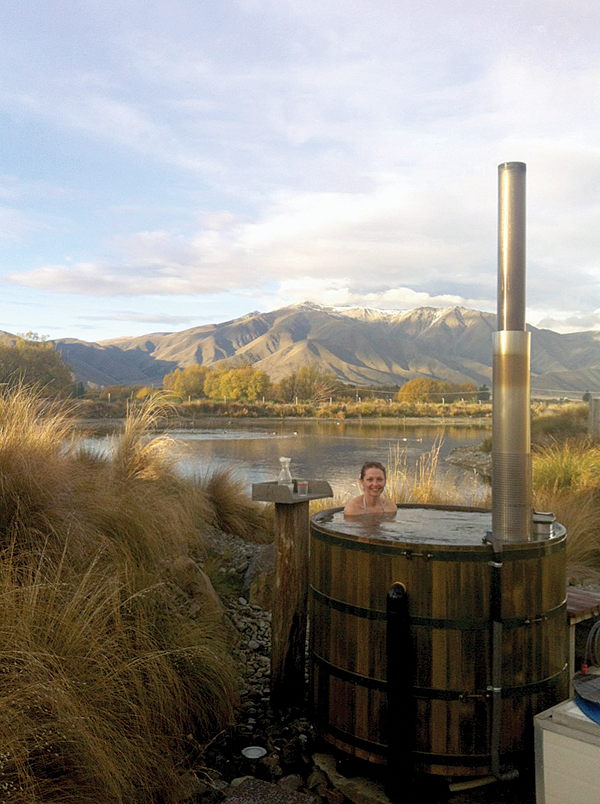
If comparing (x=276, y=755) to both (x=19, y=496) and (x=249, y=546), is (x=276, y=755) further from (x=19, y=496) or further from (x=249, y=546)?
(x=249, y=546)

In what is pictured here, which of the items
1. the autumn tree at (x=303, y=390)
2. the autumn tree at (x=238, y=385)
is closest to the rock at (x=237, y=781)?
the autumn tree at (x=303, y=390)

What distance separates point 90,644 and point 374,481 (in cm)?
184

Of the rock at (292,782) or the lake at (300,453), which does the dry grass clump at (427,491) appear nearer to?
the lake at (300,453)

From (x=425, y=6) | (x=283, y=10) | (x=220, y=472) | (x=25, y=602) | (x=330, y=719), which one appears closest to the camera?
(x=25, y=602)

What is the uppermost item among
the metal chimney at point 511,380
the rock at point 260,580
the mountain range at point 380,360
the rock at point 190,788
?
the mountain range at point 380,360

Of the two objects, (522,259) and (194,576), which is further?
(194,576)

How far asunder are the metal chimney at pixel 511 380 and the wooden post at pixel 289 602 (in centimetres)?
122

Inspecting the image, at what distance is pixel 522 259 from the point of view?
2799 mm

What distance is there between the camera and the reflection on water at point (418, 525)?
10.2 ft

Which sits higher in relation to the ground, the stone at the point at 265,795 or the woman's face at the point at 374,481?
the woman's face at the point at 374,481

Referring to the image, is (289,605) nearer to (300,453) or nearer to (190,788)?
(190,788)

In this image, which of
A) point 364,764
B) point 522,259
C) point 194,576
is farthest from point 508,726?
point 194,576

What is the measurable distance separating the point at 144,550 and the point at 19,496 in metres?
0.90

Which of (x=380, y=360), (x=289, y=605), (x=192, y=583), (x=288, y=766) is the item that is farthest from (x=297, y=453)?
(x=380, y=360)
